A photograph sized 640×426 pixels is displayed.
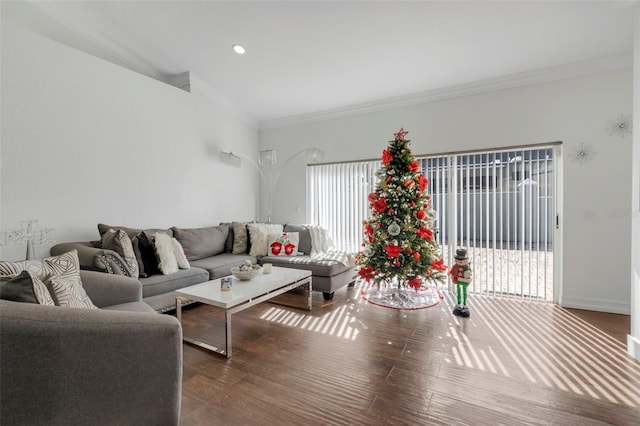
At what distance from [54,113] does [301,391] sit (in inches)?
141

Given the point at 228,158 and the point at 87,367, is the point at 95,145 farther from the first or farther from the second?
the point at 87,367

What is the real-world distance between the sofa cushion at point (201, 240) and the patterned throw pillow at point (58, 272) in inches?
72.5

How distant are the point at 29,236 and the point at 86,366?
227cm

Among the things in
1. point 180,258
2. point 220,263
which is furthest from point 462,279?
point 180,258

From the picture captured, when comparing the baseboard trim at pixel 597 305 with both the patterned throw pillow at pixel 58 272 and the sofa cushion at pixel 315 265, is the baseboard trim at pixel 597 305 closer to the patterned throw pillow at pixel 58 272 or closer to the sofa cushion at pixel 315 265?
the sofa cushion at pixel 315 265

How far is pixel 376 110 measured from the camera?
Answer: 4.48m

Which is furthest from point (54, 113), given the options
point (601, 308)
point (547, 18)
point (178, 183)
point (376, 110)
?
point (601, 308)

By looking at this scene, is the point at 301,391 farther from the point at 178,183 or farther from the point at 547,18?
the point at 547,18

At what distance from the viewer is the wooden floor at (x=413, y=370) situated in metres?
1.66

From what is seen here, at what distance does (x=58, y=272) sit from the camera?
1786 mm

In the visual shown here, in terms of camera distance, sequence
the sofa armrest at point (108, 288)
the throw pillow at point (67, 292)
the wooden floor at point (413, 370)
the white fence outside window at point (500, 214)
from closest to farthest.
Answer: the throw pillow at point (67, 292) < the wooden floor at point (413, 370) < the sofa armrest at point (108, 288) < the white fence outside window at point (500, 214)

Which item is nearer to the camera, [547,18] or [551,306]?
[547,18]

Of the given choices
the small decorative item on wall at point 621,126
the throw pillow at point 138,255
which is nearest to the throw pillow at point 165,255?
the throw pillow at point 138,255

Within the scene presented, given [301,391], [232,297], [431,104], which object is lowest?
[301,391]
